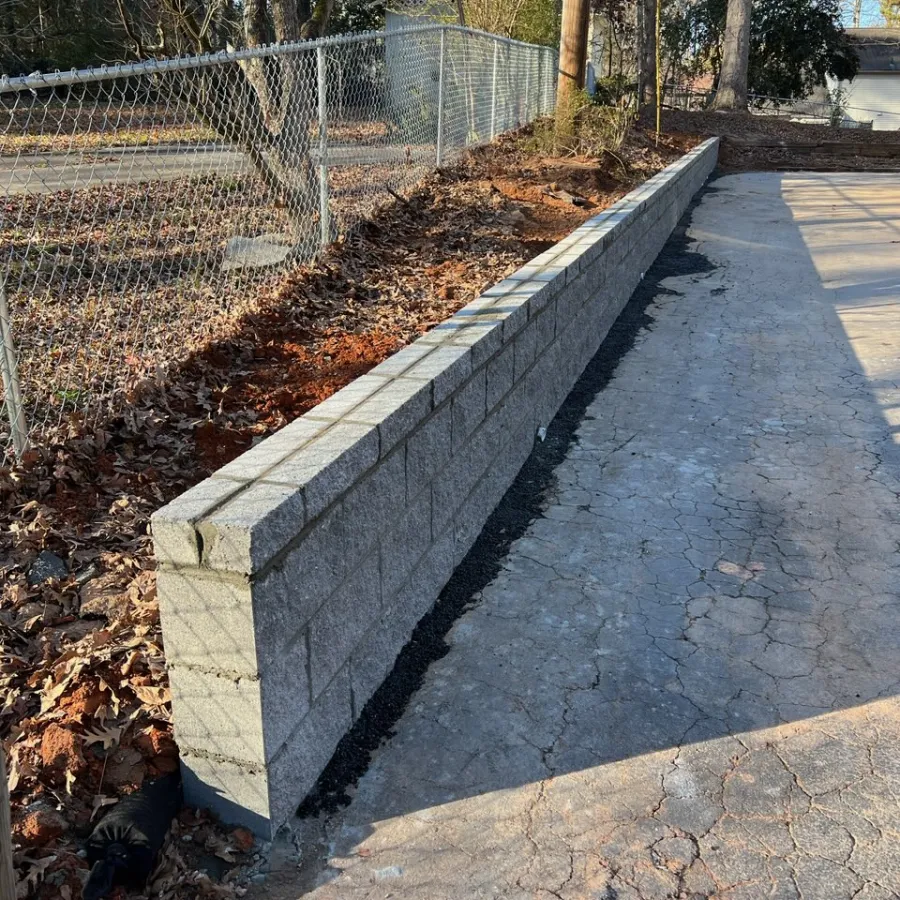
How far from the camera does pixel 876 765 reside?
2.75 meters

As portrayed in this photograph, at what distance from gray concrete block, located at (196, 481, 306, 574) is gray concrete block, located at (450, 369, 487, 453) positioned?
1344mm

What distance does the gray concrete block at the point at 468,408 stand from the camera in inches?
143

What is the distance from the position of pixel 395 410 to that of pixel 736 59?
26.6 meters

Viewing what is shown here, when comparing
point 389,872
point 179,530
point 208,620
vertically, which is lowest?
point 389,872

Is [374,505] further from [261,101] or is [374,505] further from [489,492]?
[261,101]

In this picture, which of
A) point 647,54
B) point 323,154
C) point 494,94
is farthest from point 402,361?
point 647,54

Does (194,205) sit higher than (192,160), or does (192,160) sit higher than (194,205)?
(192,160)

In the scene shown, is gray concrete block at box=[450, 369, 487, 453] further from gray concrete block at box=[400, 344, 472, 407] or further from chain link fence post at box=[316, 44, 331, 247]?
chain link fence post at box=[316, 44, 331, 247]

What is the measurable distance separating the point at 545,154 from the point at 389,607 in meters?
10.7

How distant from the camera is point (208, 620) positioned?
2256 millimetres

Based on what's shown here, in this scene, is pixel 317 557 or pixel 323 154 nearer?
pixel 317 557

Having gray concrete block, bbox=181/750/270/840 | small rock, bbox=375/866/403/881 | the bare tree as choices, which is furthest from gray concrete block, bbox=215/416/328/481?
the bare tree

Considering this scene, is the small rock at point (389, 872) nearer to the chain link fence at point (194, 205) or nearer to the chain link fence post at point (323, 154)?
the chain link fence at point (194, 205)

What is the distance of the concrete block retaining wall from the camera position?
225cm
